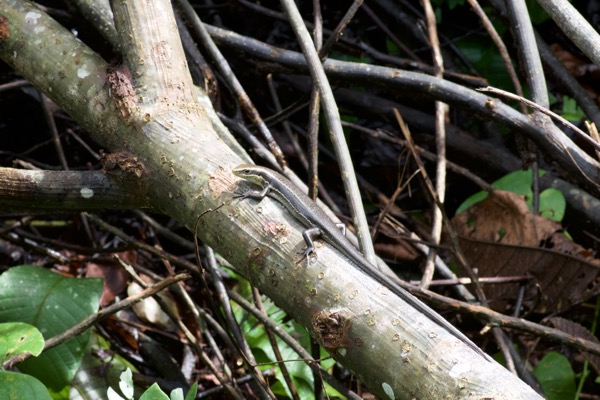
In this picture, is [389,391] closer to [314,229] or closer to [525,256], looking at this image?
[314,229]

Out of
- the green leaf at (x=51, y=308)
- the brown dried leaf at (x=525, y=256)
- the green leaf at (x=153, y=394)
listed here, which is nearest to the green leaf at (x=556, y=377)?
the brown dried leaf at (x=525, y=256)

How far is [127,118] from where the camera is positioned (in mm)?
2254

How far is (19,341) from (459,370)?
1481 millimetres

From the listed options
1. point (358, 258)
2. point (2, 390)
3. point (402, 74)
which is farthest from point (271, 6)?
point (2, 390)

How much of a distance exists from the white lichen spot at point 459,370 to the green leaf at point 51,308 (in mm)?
1742

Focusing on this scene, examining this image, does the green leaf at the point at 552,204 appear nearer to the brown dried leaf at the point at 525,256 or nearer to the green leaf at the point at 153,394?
the brown dried leaf at the point at 525,256

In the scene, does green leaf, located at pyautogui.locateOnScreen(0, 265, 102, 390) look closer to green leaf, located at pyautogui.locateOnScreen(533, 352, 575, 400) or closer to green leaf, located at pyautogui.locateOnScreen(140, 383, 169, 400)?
green leaf, located at pyautogui.locateOnScreen(140, 383, 169, 400)

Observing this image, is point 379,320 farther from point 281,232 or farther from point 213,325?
point 213,325

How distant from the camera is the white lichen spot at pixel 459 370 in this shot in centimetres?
157

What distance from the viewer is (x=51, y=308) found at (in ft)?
9.18

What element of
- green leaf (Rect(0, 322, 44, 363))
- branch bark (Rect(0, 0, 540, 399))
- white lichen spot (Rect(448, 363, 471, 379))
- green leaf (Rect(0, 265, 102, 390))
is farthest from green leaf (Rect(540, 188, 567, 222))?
green leaf (Rect(0, 322, 44, 363))

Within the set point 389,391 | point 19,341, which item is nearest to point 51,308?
point 19,341

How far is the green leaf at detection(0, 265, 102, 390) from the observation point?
8.82 ft

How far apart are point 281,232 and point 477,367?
0.69 meters
